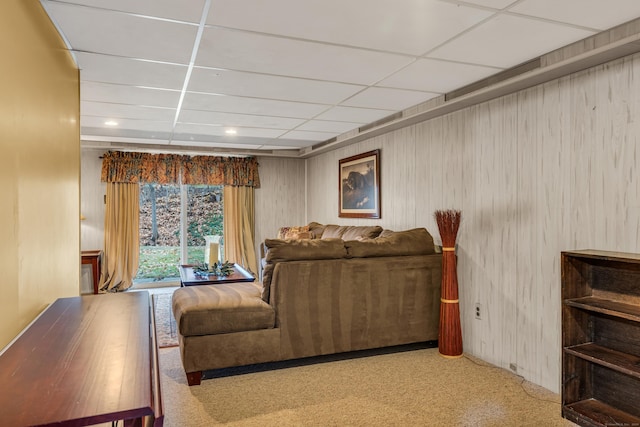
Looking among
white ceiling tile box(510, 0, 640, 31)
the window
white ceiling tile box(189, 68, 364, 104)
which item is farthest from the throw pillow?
white ceiling tile box(510, 0, 640, 31)

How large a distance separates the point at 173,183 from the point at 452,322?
16.1 feet

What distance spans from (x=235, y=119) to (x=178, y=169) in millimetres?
2671

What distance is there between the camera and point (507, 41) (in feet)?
7.96

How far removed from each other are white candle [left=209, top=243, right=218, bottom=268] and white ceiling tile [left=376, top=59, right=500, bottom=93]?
9.06 ft

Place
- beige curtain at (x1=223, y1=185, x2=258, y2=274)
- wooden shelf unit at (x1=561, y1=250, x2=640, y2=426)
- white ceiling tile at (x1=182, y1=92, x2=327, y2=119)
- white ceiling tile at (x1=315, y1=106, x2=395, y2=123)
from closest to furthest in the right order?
wooden shelf unit at (x1=561, y1=250, x2=640, y2=426), white ceiling tile at (x1=182, y1=92, x2=327, y2=119), white ceiling tile at (x1=315, y1=106, x2=395, y2=123), beige curtain at (x1=223, y1=185, x2=258, y2=274)

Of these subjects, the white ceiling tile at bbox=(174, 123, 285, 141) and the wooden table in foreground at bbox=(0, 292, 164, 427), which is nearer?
the wooden table in foreground at bbox=(0, 292, 164, 427)

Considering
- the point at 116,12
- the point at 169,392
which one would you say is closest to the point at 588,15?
the point at 116,12

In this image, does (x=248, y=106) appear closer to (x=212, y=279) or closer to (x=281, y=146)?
(x=212, y=279)

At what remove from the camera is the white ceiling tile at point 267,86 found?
10.0 feet

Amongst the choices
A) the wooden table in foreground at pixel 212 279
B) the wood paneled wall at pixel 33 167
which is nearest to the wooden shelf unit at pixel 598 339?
the wood paneled wall at pixel 33 167

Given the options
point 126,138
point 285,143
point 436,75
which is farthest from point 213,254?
point 436,75

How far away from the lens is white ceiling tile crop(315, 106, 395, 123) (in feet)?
13.4

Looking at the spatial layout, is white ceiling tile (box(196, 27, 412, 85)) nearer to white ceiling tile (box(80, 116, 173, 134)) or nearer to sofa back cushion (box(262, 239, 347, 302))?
sofa back cushion (box(262, 239, 347, 302))

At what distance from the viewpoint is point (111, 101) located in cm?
374
